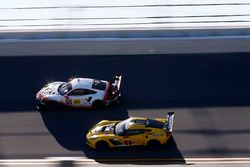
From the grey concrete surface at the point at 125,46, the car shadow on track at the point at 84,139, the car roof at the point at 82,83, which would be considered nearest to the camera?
the car shadow on track at the point at 84,139

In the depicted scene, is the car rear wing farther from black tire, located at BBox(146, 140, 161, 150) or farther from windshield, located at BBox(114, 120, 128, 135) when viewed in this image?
windshield, located at BBox(114, 120, 128, 135)

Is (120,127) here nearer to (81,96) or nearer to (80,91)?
(81,96)

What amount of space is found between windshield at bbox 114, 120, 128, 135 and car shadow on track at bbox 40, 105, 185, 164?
0.34 meters

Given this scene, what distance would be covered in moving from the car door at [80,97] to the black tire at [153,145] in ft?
7.32

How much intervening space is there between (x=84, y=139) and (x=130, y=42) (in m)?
4.36

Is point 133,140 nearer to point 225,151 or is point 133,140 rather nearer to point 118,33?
point 225,151

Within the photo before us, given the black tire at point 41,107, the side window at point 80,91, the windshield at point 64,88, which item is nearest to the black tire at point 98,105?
the side window at point 80,91

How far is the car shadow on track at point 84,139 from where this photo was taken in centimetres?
1220

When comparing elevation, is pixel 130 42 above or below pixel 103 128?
above

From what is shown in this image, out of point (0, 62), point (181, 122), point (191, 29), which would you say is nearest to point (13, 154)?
point (181, 122)

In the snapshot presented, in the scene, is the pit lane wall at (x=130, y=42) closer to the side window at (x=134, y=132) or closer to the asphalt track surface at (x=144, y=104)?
the asphalt track surface at (x=144, y=104)

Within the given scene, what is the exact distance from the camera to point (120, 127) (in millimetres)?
12742

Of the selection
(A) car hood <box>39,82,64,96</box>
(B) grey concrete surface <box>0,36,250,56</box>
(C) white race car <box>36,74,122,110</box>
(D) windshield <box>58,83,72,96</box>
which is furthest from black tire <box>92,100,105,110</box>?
(B) grey concrete surface <box>0,36,250,56</box>

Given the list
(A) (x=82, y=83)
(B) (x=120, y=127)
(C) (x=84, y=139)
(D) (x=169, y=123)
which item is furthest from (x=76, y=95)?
(D) (x=169, y=123)
